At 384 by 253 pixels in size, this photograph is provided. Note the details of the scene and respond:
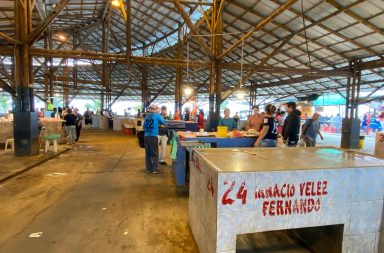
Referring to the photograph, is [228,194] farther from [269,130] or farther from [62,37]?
[62,37]

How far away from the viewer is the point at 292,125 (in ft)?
16.3

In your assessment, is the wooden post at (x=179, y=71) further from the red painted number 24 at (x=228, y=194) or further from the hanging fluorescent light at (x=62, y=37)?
the red painted number 24 at (x=228, y=194)

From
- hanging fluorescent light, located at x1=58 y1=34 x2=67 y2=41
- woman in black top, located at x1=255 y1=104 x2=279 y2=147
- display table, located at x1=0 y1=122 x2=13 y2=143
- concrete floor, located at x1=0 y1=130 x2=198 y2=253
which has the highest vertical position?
hanging fluorescent light, located at x1=58 y1=34 x2=67 y2=41

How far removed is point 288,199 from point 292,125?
3076 millimetres

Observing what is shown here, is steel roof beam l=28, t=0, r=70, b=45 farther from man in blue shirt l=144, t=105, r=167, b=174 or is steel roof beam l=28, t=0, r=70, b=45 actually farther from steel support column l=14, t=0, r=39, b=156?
man in blue shirt l=144, t=105, r=167, b=174

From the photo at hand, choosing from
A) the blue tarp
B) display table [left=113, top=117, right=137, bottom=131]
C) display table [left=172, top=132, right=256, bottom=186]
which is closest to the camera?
display table [left=172, top=132, right=256, bottom=186]

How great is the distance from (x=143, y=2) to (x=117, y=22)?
416cm

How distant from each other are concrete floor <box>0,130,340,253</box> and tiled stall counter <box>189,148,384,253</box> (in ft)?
2.32

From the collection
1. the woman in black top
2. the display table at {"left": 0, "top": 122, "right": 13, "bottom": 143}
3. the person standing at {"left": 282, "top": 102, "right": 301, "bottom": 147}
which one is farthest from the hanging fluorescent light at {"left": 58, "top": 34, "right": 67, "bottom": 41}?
the person standing at {"left": 282, "top": 102, "right": 301, "bottom": 147}

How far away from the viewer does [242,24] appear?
1082 cm

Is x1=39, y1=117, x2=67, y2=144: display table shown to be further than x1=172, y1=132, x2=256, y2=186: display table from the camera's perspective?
Yes

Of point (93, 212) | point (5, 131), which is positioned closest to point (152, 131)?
point (93, 212)

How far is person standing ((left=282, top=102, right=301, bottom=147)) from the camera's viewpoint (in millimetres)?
4934

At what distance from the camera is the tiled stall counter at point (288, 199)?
211 cm
